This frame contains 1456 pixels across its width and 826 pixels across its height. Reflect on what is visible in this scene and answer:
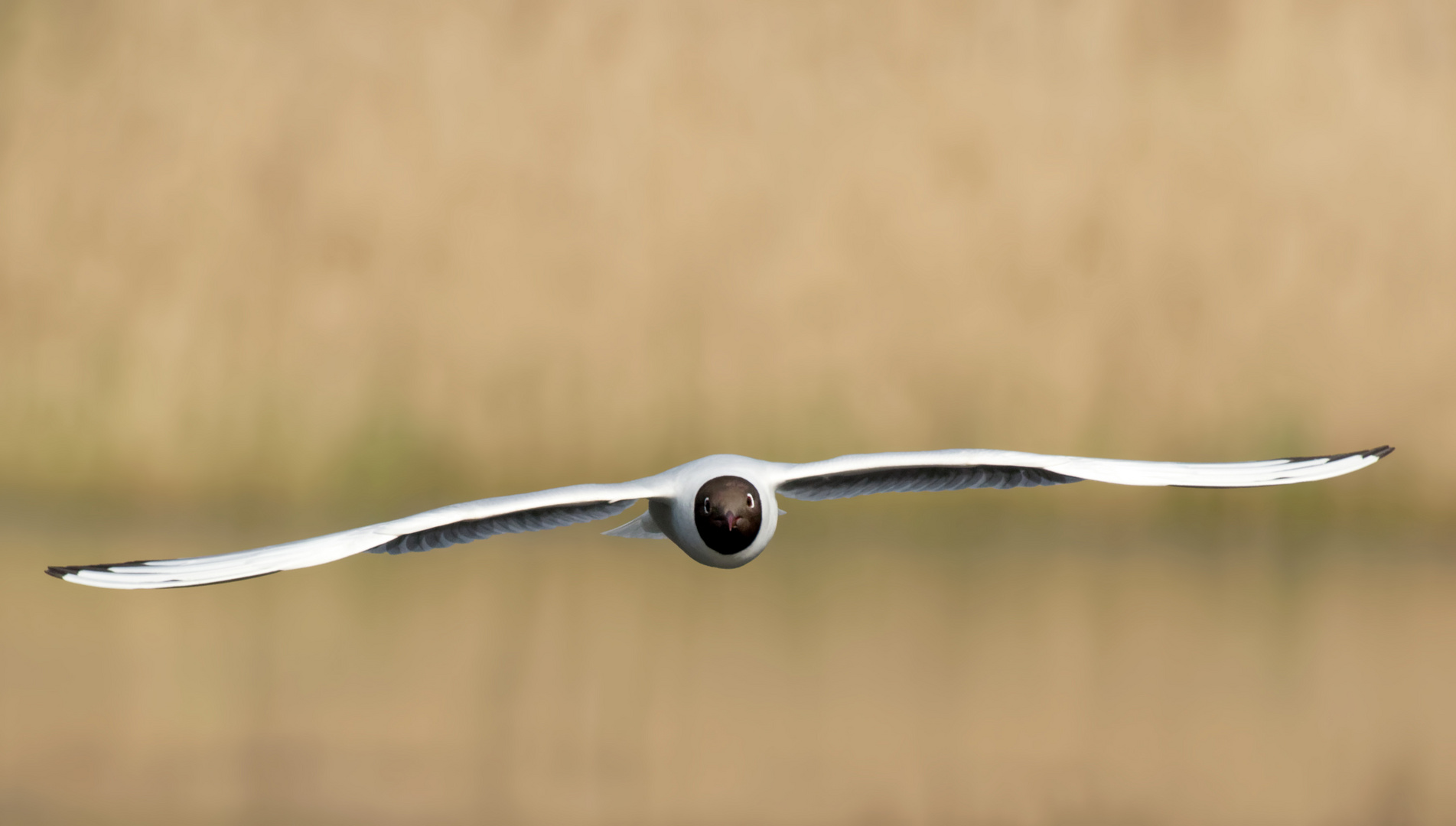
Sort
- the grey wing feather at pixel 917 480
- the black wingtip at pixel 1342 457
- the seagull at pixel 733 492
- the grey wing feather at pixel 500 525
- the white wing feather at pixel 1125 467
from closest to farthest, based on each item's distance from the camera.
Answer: the seagull at pixel 733 492, the grey wing feather at pixel 500 525, the white wing feather at pixel 1125 467, the grey wing feather at pixel 917 480, the black wingtip at pixel 1342 457

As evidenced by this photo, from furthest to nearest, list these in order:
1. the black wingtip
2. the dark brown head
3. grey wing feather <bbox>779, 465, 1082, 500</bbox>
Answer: the black wingtip → grey wing feather <bbox>779, 465, 1082, 500</bbox> → the dark brown head

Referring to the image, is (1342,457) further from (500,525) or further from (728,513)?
(500,525)

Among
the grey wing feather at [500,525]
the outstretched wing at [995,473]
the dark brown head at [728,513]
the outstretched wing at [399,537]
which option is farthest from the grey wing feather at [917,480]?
the grey wing feather at [500,525]

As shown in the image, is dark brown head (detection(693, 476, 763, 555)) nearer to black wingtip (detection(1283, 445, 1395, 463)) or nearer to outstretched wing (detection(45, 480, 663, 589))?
outstretched wing (detection(45, 480, 663, 589))

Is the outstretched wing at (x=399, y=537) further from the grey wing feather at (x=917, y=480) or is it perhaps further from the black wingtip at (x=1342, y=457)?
the black wingtip at (x=1342, y=457)

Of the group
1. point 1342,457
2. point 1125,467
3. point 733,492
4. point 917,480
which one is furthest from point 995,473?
point 1342,457

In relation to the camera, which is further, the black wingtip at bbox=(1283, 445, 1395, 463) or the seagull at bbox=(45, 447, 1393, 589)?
the black wingtip at bbox=(1283, 445, 1395, 463)

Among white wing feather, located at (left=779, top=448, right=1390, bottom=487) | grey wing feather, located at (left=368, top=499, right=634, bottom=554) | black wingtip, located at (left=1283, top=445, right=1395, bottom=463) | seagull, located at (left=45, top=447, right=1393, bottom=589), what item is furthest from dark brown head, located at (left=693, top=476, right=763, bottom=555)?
black wingtip, located at (left=1283, top=445, right=1395, bottom=463)

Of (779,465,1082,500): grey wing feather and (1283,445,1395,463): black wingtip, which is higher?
(779,465,1082,500): grey wing feather
